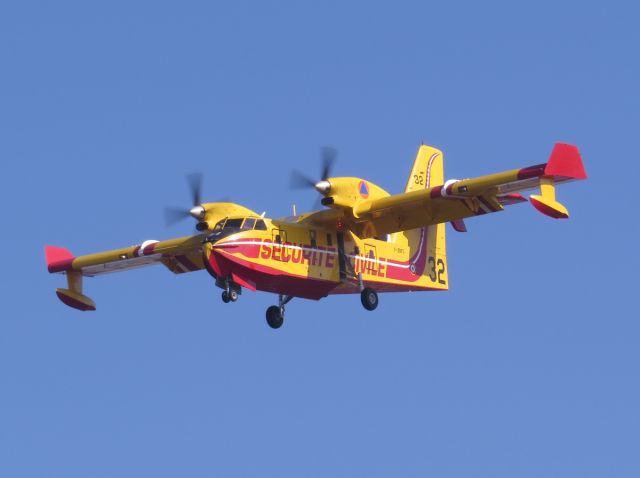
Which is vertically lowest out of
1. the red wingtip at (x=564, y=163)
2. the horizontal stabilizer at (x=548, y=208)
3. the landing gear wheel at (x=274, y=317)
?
the landing gear wheel at (x=274, y=317)

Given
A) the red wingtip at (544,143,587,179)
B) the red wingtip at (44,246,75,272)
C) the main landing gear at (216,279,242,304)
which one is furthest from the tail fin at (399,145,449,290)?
the red wingtip at (44,246,75,272)

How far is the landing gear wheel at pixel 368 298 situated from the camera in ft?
141

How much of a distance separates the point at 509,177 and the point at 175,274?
1110cm

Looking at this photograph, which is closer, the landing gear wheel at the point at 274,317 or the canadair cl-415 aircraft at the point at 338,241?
the canadair cl-415 aircraft at the point at 338,241

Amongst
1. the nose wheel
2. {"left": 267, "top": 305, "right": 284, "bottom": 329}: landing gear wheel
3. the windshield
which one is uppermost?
the windshield

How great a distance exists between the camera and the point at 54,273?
4706 centimetres

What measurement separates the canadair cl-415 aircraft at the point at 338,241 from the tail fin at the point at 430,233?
4 cm

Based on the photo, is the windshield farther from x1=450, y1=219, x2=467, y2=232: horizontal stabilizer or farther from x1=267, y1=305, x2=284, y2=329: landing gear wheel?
x1=450, y1=219, x2=467, y2=232: horizontal stabilizer

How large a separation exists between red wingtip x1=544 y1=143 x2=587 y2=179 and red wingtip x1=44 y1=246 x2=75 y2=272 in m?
15.4

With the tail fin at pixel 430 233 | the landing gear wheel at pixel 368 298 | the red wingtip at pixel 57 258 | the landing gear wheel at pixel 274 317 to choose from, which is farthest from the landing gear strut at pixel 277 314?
the red wingtip at pixel 57 258

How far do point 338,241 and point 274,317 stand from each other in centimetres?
270

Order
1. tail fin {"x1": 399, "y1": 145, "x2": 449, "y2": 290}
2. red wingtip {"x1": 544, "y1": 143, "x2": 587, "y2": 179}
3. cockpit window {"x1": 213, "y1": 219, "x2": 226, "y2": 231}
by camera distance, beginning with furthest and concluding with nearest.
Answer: tail fin {"x1": 399, "y1": 145, "x2": 449, "y2": 290} < cockpit window {"x1": 213, "y1": 219, "x2": 226, "y2": 231} < red wingtip {"x1": 544, "y1": 143, "x2": 587, "y2": 179}

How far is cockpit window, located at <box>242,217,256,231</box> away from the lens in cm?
4078

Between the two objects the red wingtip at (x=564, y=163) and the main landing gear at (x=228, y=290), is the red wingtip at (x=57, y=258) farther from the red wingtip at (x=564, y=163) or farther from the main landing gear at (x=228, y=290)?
the red wingtip at (x=564, y=163)
